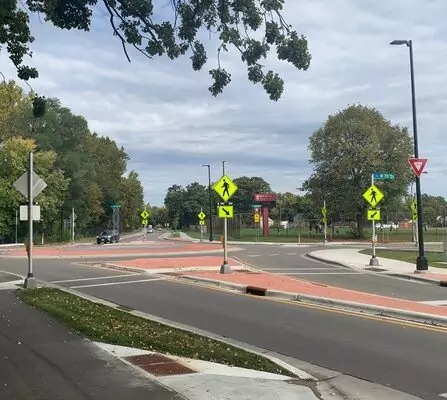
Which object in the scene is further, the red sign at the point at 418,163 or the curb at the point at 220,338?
the red sign at the point at 418,163

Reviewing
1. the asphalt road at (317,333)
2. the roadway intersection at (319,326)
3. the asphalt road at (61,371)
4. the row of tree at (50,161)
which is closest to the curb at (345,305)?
the roadway intersection at (319,326)

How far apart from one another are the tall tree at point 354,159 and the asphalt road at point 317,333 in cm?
4931

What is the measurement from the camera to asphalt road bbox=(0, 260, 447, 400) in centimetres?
728

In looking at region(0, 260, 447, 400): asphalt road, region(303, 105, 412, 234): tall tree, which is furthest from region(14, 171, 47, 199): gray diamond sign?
region(303, 105, 412, 234): tall tree

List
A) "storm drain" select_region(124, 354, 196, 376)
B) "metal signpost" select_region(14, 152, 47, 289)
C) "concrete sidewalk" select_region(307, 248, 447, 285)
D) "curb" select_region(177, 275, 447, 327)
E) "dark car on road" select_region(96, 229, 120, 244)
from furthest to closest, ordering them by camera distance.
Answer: "dark car on road" select_region(96, 229, 120, 244)
"concrete sidewalk" select_region(307, 248, 447, 285)
"metal signpost" select_region(14, 152, 47, 289)
"curb" select_region(177, 275, 447, 327)
"storm drain" select_region(124, 354, 196, 376)

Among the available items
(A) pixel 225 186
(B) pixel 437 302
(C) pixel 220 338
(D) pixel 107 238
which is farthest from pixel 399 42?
(D) pixel 107 238

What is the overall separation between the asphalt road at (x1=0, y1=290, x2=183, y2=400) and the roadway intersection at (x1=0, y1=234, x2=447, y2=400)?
2565 mm

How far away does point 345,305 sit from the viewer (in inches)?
505

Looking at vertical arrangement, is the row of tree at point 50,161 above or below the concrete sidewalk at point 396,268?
above

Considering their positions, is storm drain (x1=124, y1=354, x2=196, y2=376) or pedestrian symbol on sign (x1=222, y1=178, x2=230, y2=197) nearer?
storm drain (x1=124, y1=354, x2=196, y2=376)

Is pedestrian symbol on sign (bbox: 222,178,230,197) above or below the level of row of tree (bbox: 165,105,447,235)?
below

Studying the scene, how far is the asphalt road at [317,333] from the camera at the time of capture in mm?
7283

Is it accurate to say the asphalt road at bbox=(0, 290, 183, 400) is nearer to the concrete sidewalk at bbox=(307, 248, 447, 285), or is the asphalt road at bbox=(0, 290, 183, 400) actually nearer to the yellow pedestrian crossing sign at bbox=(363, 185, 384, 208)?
the concrete sidewalk at bbox=(307, 248, 447, 285)

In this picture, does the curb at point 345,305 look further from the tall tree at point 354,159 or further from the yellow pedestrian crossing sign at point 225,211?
the tall tree at point 354,159
